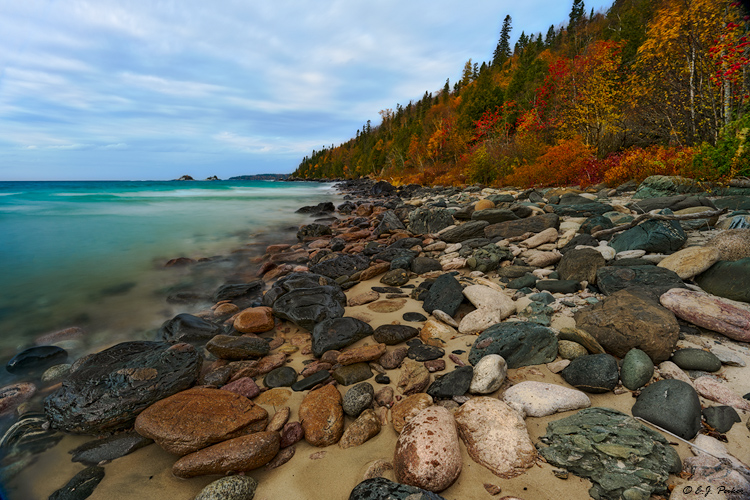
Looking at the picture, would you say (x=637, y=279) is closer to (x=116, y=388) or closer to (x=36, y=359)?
(x=116, y=388)

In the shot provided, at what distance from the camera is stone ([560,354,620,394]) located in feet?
7.67

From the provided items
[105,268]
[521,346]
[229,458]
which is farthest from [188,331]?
[105,268]

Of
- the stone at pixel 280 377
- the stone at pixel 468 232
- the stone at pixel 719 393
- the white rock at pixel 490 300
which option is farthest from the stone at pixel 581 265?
the stone at pixel 280 377

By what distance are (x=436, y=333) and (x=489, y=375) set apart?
3.26ft

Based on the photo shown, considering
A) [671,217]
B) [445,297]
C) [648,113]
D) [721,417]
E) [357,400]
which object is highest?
[648,113]

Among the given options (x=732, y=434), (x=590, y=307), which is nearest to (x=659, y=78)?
(x=590, y=307)

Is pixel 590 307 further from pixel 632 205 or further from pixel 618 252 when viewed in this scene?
pixel 632 205

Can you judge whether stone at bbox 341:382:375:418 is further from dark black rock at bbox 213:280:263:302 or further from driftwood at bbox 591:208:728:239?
driftwood at bbox 591:208:728:239

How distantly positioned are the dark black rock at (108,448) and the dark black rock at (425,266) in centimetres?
440

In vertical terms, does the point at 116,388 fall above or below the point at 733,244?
below

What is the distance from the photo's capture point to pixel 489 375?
2.49 meters

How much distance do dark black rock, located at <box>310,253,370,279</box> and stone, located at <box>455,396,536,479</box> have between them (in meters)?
4.24

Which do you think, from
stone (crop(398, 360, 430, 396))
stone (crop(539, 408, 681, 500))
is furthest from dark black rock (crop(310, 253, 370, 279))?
stone (crop(539, 408, 681, 500))

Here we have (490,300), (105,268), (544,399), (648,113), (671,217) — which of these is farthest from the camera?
(648,113)
